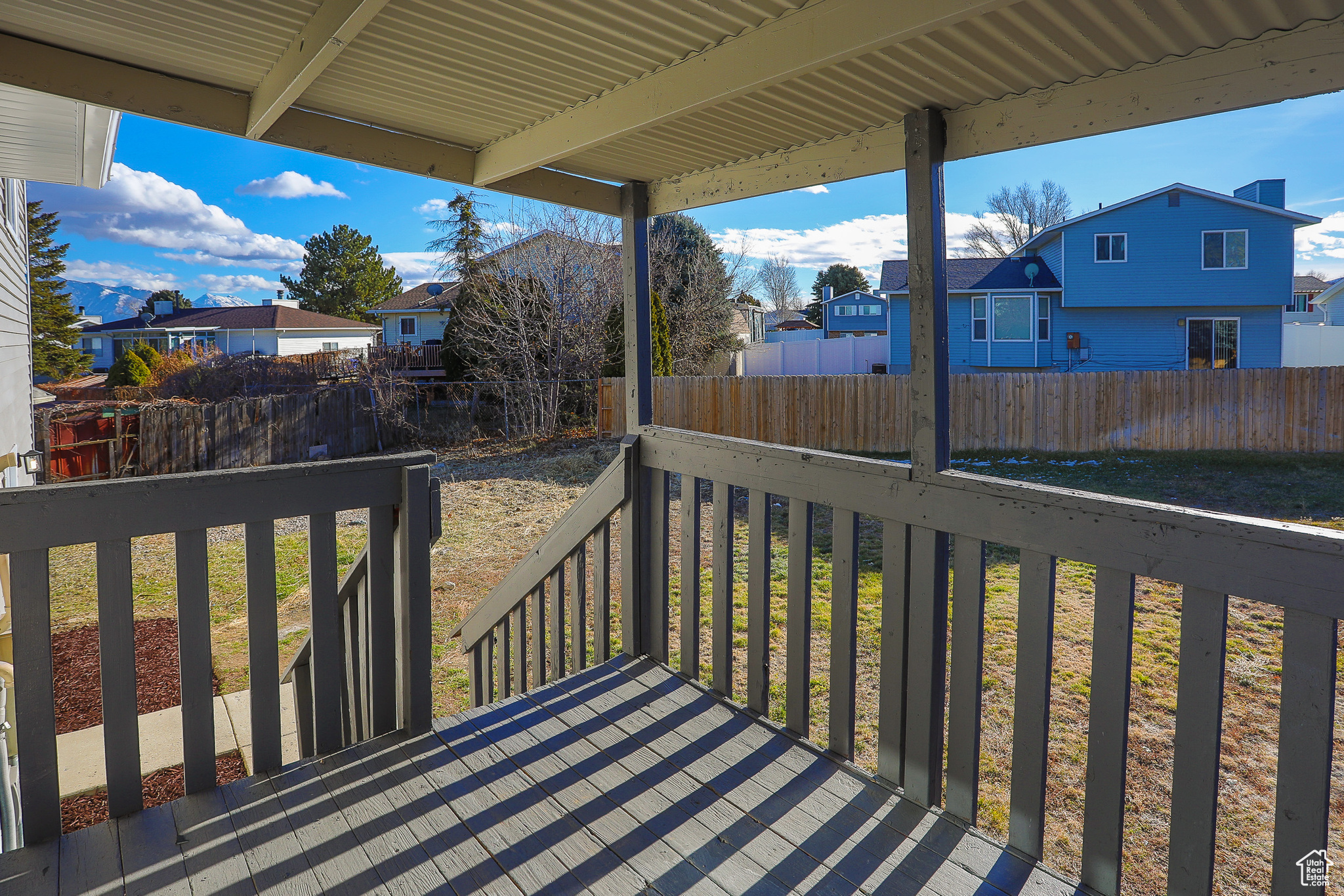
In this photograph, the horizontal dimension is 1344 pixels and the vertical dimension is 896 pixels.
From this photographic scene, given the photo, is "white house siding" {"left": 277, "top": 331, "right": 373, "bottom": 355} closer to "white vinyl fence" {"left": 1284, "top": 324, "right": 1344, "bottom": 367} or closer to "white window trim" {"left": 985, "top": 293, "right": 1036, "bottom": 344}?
"white window trim" {"left": 985, "top": 293, "right": 1036, "bottom": 344}

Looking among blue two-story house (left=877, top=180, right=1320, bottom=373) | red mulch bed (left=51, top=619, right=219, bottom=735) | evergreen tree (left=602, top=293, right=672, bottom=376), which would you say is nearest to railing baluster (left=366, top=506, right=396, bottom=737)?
red mulch bed (left=51, top=619, right=219, bottom=735)

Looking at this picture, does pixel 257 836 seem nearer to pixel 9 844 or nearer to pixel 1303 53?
pixel 9 844

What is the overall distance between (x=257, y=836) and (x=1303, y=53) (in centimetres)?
295

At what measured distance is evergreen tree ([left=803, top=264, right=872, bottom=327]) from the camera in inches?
1633

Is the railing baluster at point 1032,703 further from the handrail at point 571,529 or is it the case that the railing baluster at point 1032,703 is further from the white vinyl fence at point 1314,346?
the white vinyl fence at point 1314,346

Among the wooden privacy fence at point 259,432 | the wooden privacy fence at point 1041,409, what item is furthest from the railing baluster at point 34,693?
the wooden privacy fence at point 259,432

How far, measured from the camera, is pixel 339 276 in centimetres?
3756

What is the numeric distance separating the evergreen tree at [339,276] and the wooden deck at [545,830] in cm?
3841

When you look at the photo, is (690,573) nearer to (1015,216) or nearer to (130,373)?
(130,373)

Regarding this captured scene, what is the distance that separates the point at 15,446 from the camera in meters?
5.82

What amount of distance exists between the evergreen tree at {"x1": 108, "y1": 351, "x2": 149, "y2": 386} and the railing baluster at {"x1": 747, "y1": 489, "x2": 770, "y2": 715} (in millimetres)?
23180

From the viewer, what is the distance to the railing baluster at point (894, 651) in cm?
203

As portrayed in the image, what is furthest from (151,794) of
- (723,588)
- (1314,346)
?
(1314,346)

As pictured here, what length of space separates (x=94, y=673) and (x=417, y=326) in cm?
2802
